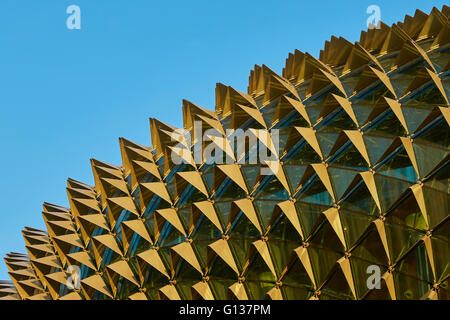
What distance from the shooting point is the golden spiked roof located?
1783cm

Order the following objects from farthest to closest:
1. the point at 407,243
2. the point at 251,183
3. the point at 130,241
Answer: the point at 130,241
the point at 251,183
the point at 407,243

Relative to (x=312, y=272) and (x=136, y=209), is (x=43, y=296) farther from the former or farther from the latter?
(x=312, y=272)

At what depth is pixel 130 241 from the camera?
924 inches

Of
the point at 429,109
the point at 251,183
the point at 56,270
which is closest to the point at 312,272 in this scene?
the point at 251,183

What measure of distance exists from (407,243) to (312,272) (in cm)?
344

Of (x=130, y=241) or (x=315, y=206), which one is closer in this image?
(x=315, y=206)

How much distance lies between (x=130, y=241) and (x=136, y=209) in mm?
1570

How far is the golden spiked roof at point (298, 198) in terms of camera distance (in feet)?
58.5

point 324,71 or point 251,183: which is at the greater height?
point 324,71

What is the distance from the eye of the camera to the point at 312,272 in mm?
19094

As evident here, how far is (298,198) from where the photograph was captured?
20.2 metres
